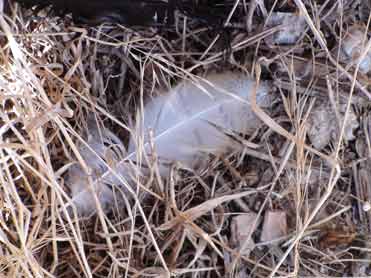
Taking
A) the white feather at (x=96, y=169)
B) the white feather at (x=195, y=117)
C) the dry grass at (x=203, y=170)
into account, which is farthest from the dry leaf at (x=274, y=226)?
the white feather at (x=96, y=169)

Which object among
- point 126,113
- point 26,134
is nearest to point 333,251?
point 126,113

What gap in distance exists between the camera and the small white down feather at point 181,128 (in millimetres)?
895

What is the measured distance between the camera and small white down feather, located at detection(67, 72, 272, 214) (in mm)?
895

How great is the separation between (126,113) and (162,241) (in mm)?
224

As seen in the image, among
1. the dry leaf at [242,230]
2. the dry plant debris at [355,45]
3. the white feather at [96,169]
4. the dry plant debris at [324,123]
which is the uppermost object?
the dry plant debris at [355,45]

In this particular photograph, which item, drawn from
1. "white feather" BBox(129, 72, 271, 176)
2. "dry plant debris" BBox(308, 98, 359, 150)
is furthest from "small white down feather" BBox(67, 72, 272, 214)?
"dry plant debris" BBox(308, 98, 359, 150)

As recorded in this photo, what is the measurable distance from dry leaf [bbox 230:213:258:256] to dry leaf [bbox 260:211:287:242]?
2 cm

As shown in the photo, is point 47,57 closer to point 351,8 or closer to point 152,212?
point 152,212

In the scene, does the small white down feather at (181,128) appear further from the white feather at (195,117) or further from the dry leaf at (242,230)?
the dry leaf at (242,230)

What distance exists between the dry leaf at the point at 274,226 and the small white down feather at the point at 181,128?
137 mm

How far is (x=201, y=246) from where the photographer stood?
0.90m

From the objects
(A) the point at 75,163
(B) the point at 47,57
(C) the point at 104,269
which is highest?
(B) the point at 47,57

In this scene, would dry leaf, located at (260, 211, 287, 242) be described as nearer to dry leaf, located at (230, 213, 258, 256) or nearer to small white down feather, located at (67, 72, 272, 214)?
dry leaf, located at (230, 213, 258, 256)

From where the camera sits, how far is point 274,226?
0.92 m
